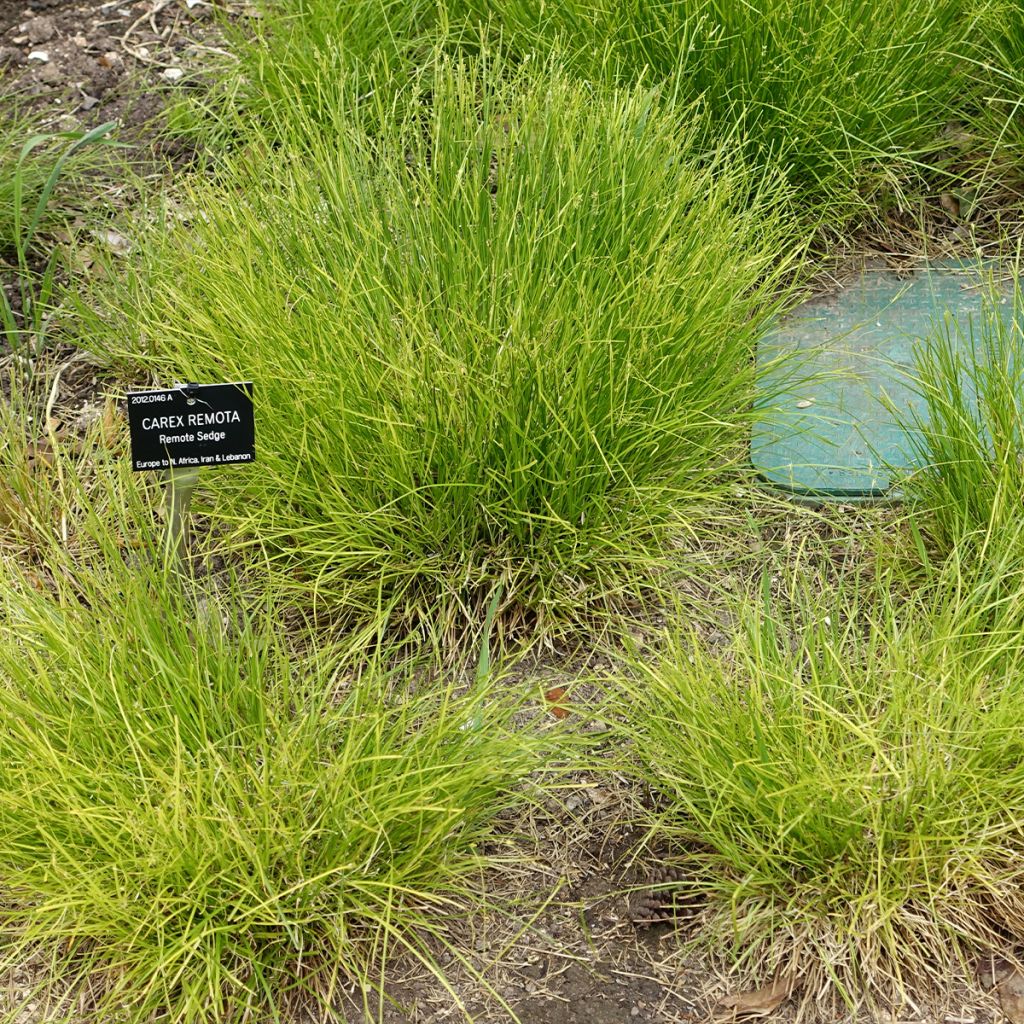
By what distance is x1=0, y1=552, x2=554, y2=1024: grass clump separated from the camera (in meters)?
1.84

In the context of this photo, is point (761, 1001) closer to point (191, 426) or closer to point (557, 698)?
point (557, 698)

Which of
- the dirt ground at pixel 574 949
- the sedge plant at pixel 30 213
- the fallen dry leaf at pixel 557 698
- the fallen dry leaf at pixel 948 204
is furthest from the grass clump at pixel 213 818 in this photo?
the fallen dry leaf at pixel 948 204

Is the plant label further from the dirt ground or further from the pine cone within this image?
the pine cone

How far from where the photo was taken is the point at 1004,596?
225 cm

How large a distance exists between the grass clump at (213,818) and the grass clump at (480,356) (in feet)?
1.18

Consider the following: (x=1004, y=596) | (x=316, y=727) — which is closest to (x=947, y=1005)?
(x=1004, y=596)

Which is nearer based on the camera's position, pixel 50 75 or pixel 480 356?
pixel 480 356

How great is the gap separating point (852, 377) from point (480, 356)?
35.7 inches

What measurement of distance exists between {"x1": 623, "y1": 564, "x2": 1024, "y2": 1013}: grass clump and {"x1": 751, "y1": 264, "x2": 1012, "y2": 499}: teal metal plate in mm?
648

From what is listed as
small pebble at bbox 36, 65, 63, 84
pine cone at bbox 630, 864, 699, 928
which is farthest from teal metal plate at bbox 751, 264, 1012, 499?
small pebble at bbox 36, 65, 63, 84

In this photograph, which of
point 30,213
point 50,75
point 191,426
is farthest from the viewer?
point 50,75

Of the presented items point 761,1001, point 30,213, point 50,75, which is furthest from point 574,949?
point 50,75

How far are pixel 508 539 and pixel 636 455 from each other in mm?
292

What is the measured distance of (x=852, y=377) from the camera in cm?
282
